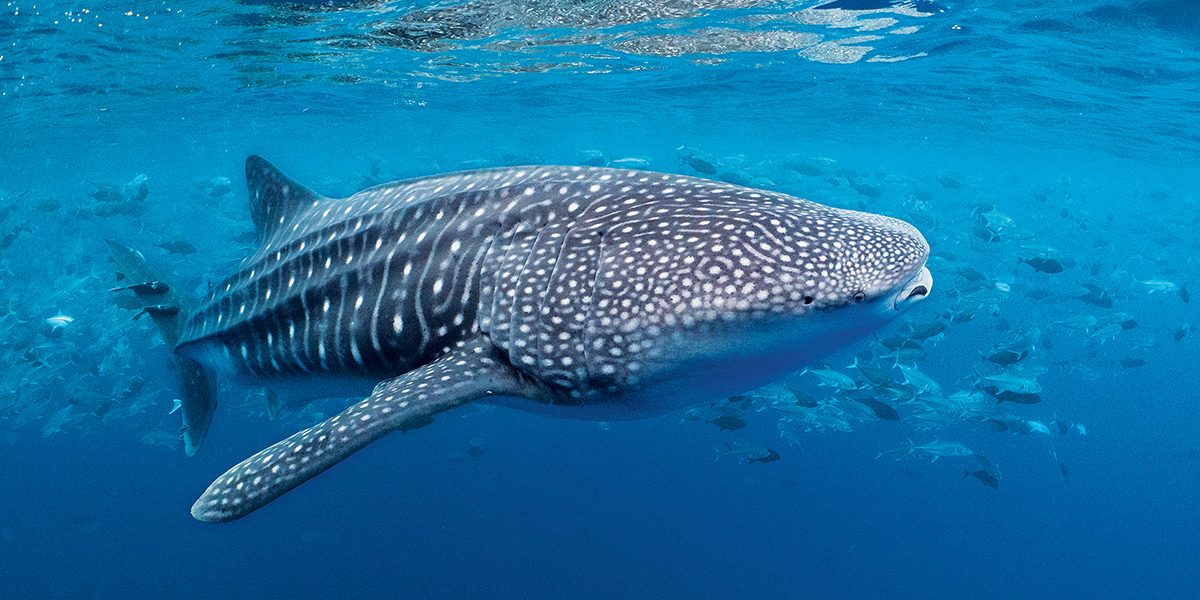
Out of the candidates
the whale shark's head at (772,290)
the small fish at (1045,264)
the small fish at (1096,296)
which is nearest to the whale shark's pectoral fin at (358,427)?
the whale shark's head at (772,290)

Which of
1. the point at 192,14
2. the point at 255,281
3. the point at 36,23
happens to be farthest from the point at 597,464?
the point at 36,23

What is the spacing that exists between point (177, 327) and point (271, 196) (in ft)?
5.44

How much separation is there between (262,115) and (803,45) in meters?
25.4

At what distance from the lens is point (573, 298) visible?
2967mm

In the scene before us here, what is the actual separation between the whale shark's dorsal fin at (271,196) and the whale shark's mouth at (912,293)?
13.5 ft

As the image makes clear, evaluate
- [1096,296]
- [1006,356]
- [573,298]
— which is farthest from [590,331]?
[1096,296]

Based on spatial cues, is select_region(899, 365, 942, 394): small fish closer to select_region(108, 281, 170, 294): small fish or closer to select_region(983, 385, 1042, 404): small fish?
select_region(983, 385, 1042, 404): small fish

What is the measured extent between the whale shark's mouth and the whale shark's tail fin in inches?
208

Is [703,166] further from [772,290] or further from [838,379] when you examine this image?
[772,290]

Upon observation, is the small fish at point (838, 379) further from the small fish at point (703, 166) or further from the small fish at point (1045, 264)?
the small fish at point (703, 166)

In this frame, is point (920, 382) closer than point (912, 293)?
No

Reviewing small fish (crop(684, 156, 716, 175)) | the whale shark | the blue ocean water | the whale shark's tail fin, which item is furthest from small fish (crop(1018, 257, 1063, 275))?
the whale shark's tail fin

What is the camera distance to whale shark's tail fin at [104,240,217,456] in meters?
5.78

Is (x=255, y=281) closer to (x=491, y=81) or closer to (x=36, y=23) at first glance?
(x=36, y=23)
